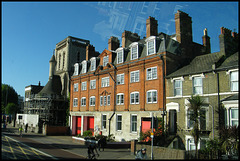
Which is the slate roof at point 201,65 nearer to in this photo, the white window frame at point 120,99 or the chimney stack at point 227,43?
the chimney stack at point 227,43

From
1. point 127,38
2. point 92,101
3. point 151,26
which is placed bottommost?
point 92,101

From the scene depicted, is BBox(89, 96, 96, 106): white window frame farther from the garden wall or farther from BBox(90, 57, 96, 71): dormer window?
the garden wall

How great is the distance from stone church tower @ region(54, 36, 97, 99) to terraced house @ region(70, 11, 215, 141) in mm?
12308

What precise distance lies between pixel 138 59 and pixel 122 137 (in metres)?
10.8

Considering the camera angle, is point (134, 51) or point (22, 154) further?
point (134, 51)

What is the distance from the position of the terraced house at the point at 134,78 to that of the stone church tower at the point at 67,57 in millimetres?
12308

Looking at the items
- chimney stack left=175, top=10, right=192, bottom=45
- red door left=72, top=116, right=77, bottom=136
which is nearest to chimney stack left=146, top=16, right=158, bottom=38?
chimney stack left=175, top=10, right=192, bottom=45

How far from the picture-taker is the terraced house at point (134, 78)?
26.1m

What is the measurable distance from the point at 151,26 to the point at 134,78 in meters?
7.77

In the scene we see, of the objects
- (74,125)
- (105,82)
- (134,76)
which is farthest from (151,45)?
(74,125)

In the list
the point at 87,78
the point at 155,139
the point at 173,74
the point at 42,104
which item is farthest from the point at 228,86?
the point at 42,104

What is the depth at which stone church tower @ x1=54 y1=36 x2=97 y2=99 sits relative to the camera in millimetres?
49478

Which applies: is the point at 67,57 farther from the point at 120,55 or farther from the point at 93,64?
the point at 120,55

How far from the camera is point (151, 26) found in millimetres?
29938
